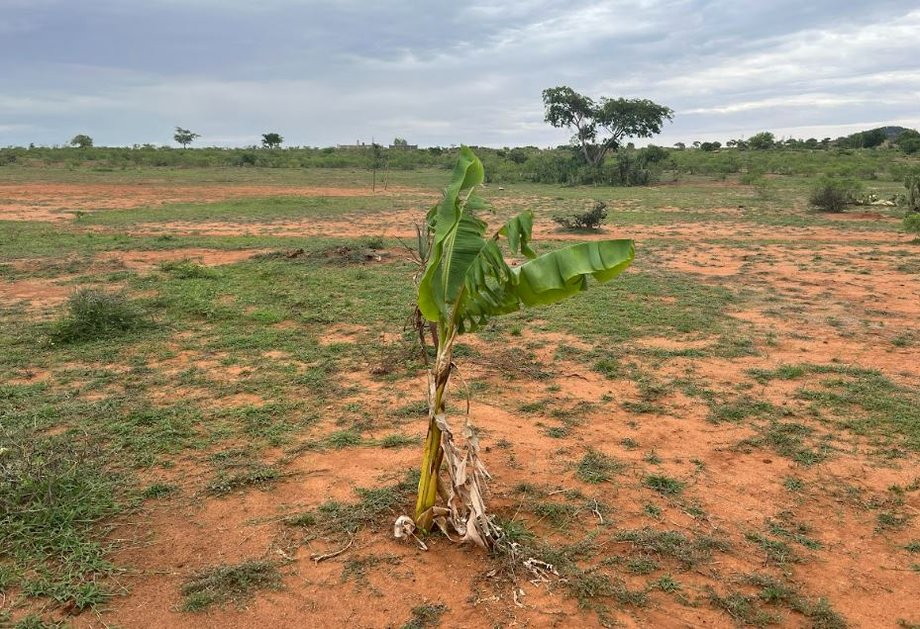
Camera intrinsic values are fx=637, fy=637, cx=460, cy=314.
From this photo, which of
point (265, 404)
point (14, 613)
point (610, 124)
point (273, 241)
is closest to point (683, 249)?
point (273, 241)

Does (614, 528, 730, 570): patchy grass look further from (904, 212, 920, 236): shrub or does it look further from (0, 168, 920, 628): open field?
(904, 212, 920, 236): shrub

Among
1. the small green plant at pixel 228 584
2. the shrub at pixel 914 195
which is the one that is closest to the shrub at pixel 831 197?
the shrub at pixel 914 195

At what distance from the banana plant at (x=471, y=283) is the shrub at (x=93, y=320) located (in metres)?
5.35

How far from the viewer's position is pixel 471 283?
10.3 ft

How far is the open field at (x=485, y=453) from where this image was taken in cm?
309

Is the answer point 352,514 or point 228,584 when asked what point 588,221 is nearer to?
point 352,514

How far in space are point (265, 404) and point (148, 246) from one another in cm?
952

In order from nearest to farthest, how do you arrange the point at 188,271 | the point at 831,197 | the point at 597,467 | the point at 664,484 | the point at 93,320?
the point at 664,484 < the point at 597,467 < the point at 93,320 < the point at 188,271 < the point at 831,197

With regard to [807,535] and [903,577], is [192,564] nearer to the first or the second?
[807,535]

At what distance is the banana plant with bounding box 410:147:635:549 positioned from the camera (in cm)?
Answer: 311

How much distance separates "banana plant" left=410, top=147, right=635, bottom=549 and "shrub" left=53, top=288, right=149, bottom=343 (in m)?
5.35

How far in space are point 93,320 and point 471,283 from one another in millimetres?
5764

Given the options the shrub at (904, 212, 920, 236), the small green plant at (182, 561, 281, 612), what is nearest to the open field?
the small green plant at (182, 561, 281, 612)

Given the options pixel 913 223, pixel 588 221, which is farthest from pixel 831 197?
pixel 588 221
